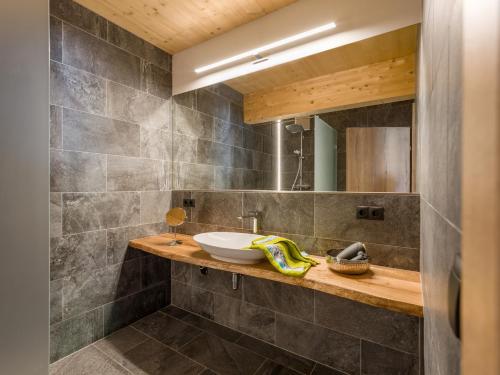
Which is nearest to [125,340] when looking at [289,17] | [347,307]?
[347,307]

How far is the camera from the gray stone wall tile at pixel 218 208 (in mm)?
2168

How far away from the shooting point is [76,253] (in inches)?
73.0

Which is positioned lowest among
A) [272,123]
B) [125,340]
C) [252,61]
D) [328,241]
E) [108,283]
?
[125,340]

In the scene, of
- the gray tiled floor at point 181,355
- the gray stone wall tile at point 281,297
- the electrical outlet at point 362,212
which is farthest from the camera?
the gray stone wall tile at point 281,297

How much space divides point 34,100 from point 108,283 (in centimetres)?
198

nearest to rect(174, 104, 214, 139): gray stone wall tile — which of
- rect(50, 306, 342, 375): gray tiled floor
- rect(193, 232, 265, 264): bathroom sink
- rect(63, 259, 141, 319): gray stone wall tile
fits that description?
rect(193, 232, 265, 264): bathroom sink

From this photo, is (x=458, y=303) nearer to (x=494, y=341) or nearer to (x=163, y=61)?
(x=494, y=341)

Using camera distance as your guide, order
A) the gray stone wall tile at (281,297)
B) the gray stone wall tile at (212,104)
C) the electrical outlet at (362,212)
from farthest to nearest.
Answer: the gray stone wall tile at (212,104) → the gray stone wall tile at (281,297) → the electrical outlet at (362,212)

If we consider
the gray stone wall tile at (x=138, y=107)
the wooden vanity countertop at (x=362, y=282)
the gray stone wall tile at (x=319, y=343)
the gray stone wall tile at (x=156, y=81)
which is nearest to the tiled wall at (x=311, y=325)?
the gray stone wall tile at (x=319, y=343)

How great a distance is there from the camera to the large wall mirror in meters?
1.57

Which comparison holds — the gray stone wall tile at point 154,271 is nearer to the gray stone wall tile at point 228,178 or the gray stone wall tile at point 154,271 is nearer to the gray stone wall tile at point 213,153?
the gray stone wall tile at point 228,178

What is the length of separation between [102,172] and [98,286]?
0.89 metres

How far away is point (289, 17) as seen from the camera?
185 centimetres

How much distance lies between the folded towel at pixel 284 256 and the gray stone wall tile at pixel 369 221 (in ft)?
0.95
